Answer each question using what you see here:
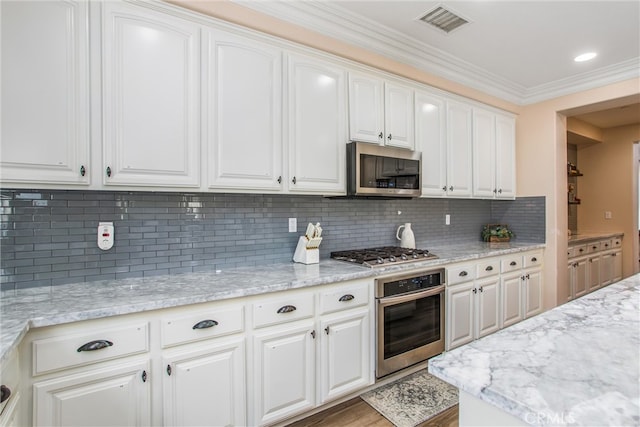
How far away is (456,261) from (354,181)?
44.4 inches

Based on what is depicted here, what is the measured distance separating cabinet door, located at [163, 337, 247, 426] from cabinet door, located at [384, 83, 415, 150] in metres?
1.96

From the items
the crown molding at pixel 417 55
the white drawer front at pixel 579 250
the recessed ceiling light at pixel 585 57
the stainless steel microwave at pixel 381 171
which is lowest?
the white drawer front at pixel 579 250

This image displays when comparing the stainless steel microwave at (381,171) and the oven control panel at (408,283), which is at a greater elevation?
the stainless steel microwave at (381,171)

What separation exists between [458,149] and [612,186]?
12.0ft

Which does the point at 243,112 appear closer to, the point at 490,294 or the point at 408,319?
the point at 408,319

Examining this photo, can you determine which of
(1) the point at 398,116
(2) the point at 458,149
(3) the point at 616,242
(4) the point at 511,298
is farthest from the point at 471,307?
(3) the point at 616,242

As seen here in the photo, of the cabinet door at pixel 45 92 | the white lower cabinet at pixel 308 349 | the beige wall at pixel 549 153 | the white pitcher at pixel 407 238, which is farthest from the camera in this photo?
the beige wall at pixel 549 153

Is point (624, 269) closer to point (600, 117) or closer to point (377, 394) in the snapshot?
point (600, 117)

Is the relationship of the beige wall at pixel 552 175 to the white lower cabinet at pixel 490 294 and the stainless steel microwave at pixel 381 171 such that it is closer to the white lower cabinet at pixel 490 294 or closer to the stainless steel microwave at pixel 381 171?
the white lower cabinet at pixel 490 294

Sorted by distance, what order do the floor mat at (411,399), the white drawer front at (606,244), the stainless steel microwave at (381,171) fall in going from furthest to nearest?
1. the white drawer front at (606,244)
2. the stainless steel microwave at (381,171)
3. the floor mat at (411,399)

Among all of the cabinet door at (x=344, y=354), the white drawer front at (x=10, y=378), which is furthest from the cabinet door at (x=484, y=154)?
the white drawer front at (x=10, y=378)

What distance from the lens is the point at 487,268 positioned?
304cm

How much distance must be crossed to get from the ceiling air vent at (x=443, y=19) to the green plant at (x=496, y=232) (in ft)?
7.78

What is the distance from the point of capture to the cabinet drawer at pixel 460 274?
2.71 meters
